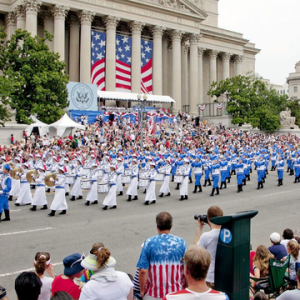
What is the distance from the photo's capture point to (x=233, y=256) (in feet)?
13.2

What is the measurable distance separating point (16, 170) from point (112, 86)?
31.0 metres

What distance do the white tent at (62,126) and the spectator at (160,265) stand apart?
87.3 ft

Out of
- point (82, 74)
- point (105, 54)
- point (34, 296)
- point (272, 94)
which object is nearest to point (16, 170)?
point (34, 296)

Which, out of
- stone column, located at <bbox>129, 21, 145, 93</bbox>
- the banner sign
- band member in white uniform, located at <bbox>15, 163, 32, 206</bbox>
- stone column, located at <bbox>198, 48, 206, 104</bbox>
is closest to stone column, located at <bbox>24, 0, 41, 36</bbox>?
the banner sign

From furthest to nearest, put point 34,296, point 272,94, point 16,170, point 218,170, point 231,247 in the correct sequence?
point 272,94 → point 218,170 → point 16,170 → point 231,247 → point 34,296

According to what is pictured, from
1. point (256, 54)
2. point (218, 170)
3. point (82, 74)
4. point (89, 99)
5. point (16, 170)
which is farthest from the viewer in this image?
point (256, 54)

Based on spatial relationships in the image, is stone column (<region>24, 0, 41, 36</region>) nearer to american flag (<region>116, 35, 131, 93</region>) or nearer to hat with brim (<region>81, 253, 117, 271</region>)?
american flag (<region>116, 35, 131, 93</region>)

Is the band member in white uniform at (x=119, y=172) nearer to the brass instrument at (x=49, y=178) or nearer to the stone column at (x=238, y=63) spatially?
the brass instrument at (x=49, y=178)

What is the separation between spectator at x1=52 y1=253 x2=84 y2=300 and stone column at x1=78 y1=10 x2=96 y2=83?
38.7 meters

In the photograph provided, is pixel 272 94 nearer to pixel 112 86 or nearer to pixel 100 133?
pixel 112 86

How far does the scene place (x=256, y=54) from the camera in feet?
246

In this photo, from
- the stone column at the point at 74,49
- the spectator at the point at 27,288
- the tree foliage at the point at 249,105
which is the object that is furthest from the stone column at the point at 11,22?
the spectator at the point at 27,288

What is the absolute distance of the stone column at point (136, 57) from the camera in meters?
46.0

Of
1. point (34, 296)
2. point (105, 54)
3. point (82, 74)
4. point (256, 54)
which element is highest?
point (256, 54)
